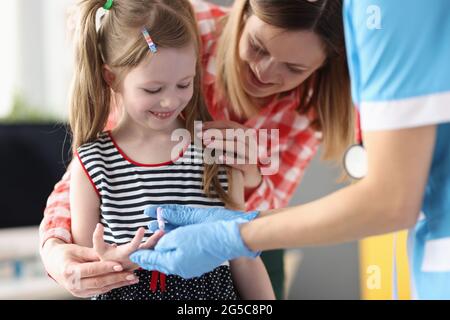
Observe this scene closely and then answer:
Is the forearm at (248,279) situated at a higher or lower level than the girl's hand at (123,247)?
lower

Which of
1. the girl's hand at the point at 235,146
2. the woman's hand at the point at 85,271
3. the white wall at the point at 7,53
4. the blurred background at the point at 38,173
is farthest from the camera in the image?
the white wall at the point at 7,53

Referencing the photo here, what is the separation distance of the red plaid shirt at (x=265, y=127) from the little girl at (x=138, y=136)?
72mm

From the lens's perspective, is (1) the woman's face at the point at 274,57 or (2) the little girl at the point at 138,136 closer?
(2) the little girl at the point at 138,136

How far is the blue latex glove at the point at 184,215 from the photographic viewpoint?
3.46 feet

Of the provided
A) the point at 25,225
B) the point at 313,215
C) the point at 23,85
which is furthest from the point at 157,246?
the point at 23,85

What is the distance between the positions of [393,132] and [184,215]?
0.42 meters

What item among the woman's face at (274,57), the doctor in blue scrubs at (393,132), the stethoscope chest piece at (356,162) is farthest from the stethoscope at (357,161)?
the doctor in blue scrubs at (393,132)

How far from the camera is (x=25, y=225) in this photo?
254cm

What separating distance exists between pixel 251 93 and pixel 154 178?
316 millimetres

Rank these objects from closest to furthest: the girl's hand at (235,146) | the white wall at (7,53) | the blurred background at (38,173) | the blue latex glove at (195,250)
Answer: the blue latex glove at (195,250)
the girl's hand at (235,146)
the blurred background at (38,173)
the white wall at (7,53)

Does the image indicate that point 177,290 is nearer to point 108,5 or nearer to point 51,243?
point 51,243

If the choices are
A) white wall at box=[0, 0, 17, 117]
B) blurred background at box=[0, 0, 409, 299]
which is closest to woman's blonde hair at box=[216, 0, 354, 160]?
blurred background at box=[0, 0, 409, 299]

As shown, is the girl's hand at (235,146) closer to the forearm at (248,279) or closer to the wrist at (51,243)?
the forearm at (248,279)

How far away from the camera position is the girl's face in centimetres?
105
